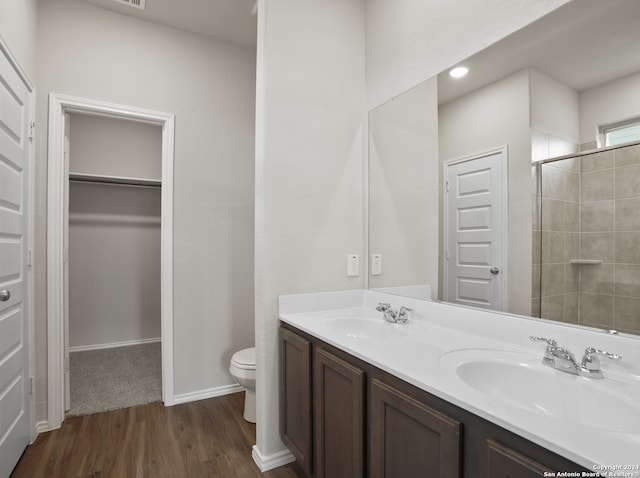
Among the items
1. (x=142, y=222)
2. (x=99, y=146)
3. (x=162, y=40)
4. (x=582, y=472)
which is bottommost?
(x=582, y=472)

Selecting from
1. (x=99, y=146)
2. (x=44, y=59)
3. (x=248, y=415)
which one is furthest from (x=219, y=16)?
(x=248, y=415)

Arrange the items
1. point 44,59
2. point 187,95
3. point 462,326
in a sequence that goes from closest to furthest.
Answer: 1. point 462,326
2. point 44,59
3. point 187,95

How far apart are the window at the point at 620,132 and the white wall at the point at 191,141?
2.36 metres

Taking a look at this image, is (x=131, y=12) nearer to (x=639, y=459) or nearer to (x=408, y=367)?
(x=408, y=367)

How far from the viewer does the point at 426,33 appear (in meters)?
1.72

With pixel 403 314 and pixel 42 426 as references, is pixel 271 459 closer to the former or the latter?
pixel 403 314

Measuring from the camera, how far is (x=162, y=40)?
8.57 ft

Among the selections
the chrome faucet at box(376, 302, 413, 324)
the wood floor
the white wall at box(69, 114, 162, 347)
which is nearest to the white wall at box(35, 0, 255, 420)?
the wood floor

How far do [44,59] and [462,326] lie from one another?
297 centimetres

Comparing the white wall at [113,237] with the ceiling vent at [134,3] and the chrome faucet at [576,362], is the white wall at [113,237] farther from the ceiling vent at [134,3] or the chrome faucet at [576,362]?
the chrome faucet at [576,362]

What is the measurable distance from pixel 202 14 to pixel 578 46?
7.85 feet

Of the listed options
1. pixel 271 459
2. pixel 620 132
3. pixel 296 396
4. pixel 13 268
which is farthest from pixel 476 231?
pixel 13 268

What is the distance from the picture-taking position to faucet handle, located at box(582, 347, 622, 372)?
994mm

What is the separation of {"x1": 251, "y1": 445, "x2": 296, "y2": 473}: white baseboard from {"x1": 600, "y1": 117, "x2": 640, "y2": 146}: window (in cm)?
202
